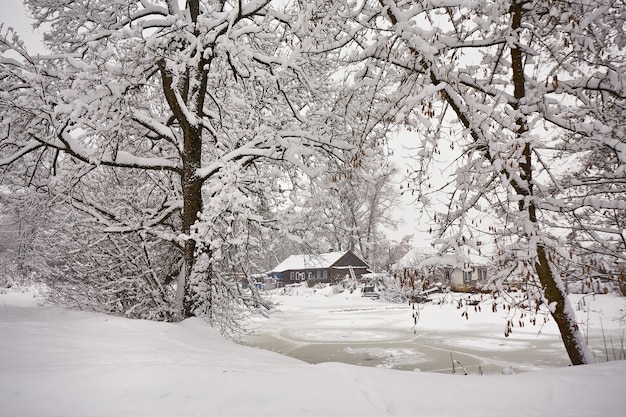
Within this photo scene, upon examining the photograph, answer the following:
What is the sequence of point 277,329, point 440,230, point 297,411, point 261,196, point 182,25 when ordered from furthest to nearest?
1. point 277,329
2. point 261,196
3. point 182,25
4. point 440,230
5. point 297,411

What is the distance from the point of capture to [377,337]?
14062mm

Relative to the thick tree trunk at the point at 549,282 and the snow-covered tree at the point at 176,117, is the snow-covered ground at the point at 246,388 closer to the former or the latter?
the thick tree trunk at the point at 549,282

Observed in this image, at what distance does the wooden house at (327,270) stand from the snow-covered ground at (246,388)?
4301 centimetres

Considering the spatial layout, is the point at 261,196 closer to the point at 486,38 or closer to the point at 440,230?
the point at 440,230

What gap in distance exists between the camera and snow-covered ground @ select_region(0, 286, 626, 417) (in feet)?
8.20

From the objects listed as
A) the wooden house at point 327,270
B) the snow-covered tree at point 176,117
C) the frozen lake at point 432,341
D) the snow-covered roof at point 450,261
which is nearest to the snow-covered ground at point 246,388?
the snow-covered roof at point 450,261

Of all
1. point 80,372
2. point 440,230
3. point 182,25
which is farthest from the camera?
point 182,25

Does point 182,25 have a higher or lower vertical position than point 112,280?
higher

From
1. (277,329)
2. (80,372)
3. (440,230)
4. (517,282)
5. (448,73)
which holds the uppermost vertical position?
(448,73)

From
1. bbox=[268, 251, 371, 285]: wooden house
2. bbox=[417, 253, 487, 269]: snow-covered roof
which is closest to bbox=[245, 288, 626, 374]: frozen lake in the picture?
bbox=[417, 253, 487, 269]: snow-covered roof

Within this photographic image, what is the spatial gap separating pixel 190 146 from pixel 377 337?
997 centimetres

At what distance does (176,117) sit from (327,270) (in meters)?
45.6

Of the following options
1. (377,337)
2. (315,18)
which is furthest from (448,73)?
(377,337)

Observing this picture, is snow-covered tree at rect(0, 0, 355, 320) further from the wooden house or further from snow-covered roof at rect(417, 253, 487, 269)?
the wooden house
